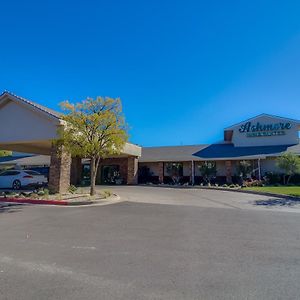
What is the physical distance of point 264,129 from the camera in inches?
1369

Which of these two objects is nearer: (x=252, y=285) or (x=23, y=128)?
(x=252, y=285)

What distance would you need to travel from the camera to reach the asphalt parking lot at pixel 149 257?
16.2ft

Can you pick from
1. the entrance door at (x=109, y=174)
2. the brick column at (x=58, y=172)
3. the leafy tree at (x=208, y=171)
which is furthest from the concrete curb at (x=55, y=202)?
the entrance door at (x=109, y=174)

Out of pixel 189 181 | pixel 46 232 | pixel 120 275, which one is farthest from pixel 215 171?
pixel 120 275

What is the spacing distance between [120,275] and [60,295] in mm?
1145

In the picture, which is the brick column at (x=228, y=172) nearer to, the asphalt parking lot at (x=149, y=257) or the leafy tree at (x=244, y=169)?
the leafy tree at (x=244, y=169)

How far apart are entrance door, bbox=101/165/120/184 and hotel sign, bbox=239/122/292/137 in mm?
13598

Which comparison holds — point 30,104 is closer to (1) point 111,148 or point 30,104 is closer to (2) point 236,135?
(1) point 111,148

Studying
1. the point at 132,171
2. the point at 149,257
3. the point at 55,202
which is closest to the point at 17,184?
the point at 55,202

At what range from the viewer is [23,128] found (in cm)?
2061

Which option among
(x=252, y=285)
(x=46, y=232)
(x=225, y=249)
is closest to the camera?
(x=252, y=285)

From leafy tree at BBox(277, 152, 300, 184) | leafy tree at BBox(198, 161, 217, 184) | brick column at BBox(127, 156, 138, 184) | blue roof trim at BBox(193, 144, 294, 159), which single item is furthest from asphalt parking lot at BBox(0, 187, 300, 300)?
brick column at BBox(127, 156, 138, 184)

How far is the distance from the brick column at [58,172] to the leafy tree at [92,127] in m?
1.41

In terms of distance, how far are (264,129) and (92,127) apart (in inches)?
874
